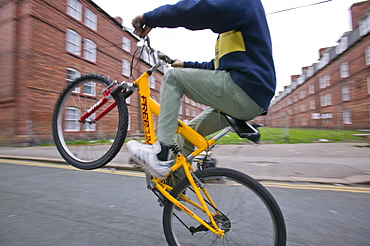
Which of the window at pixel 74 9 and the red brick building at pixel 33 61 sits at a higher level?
the window at pixel 74 9

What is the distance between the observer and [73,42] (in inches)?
538

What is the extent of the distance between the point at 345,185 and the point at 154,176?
3932mm

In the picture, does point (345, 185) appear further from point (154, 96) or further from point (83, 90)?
point (83, 90)

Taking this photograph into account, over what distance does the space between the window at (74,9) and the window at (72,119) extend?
14.2 metres

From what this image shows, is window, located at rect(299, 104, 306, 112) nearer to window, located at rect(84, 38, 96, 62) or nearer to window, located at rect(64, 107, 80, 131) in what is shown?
window, located at rect(84, 38, 96, 62)

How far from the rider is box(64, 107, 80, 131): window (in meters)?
1.01

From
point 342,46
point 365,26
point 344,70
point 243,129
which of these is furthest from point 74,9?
point 344,70

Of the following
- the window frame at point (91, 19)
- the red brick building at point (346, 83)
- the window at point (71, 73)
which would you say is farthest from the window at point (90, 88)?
the window frame at point (91, 19)

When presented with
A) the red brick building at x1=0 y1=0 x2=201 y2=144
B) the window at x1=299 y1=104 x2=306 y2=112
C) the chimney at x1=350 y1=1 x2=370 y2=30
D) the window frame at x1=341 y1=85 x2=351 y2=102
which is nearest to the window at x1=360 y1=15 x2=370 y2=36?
the chimney at x1=350 y1=1 x2=370 y2=30

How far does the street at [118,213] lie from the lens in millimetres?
2031

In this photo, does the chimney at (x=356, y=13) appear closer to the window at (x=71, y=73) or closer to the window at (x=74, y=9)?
the window at (x=74, y=9)

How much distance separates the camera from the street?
2031 millimetres

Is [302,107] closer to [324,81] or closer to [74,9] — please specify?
[324,81]

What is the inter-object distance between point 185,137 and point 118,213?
1571 millimetres
